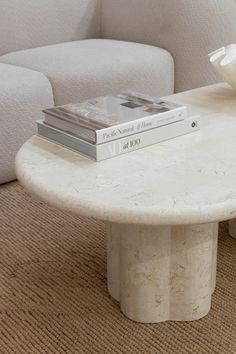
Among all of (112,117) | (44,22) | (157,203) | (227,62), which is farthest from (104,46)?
(157,203)

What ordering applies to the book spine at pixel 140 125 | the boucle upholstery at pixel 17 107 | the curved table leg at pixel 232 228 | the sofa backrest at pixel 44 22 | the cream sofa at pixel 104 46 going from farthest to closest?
the sofa backrest at pixel 44 22
the cream sofa at pixel 104 46
the boucle upholstery at pixel 17 107
the curved table leg at pixel 232 228
the book spine at pixel 140 125

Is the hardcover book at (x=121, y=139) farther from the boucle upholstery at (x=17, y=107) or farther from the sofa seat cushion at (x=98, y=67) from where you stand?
the sofa seat cushion at (x=98, y=67)

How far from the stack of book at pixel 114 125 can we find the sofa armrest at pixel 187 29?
1220 mm

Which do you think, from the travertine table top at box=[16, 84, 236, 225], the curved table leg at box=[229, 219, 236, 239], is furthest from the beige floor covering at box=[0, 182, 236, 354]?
the travertine table top at box=[16, 84, 236, 225]

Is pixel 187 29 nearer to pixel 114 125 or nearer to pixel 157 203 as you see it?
pixel 114 125

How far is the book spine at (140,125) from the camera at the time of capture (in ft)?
4.25

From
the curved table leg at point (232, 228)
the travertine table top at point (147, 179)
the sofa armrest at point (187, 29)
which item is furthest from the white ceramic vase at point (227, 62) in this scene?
the sofa armrest at point (187, 29)

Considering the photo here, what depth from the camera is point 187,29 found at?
8.65 ft

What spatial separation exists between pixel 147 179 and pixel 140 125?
0.58 ft

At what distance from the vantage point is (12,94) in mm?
2078

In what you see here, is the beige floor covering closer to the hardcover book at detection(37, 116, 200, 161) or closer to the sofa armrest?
the hardcover book at detection(37, 116, 200, 161)

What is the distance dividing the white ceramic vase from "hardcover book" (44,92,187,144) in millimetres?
299

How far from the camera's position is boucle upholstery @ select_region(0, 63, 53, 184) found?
208 centimetres

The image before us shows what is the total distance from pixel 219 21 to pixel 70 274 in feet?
4.93
